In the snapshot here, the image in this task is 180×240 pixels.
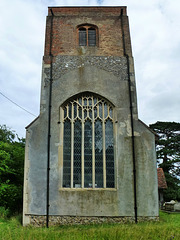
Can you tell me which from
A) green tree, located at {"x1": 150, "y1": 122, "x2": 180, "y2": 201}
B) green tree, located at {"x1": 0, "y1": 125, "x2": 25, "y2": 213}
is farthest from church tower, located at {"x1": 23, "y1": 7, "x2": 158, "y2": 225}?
green tree, located at {"x1": 150, "y1": 122, "x2": 180, "y2": 201}

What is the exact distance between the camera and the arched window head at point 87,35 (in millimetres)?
12203

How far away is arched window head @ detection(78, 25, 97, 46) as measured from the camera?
40.0ft

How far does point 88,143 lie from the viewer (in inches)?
401

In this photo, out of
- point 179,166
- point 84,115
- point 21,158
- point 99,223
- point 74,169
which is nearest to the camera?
point 99,223

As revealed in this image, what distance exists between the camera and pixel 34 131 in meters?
10.2

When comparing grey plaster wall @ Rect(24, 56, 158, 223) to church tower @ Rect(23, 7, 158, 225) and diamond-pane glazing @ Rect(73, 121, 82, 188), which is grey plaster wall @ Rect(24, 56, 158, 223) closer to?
church tower @ Rect(23, 7, 158, 225)

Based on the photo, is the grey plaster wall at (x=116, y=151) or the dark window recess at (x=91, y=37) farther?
the dark window recess at (x=91, y=37)

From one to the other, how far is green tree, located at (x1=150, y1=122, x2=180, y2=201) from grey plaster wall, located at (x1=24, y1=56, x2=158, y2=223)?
55.2 ft

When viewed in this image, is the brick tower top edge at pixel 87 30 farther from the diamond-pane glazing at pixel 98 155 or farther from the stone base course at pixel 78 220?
the stone base course at pixel 78 220

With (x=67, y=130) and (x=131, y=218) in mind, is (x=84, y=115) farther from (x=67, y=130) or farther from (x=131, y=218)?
(x=131, y=218)

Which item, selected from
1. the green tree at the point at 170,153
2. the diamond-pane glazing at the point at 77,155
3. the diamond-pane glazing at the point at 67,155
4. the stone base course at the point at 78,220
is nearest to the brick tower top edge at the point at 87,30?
the diamond-pane glazing at the point at 67,155

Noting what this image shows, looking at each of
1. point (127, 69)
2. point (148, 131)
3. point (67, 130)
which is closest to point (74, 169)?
point (67, 130)

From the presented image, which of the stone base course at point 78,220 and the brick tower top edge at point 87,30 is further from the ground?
the brick tower top edge at point 87,30

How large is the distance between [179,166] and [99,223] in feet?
66.1
